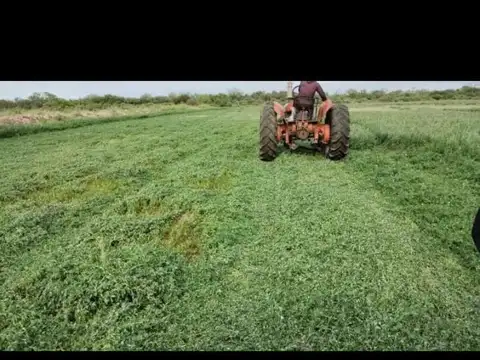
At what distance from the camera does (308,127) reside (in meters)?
6.73

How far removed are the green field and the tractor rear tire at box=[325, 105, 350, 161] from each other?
74 centimetres

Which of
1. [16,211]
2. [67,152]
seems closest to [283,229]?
[16,211]

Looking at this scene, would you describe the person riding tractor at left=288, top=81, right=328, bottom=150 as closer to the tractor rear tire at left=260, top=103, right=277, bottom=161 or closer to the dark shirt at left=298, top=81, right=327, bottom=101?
the dark shirt at left=298, top=81, right=327, bottom=101

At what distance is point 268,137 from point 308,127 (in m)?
0.83

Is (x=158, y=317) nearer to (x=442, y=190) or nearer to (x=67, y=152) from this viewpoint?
(x=442, y=190)

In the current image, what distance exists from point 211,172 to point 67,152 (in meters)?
4.97

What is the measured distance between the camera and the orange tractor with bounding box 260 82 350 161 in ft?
21.7

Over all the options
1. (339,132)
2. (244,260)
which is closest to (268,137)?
(339,132)

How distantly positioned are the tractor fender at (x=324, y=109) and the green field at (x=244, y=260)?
1.31 meters
